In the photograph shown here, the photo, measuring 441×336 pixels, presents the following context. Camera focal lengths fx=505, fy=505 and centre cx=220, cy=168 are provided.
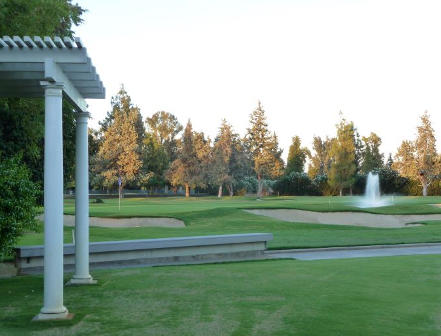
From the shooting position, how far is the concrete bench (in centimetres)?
1213

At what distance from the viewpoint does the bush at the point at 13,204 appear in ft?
25.6

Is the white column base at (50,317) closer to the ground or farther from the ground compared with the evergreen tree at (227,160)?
closer to the ground

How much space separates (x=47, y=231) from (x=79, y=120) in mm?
3130

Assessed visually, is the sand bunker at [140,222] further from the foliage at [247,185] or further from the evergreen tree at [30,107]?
the foliage at [247,185]

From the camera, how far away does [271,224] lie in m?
26.0

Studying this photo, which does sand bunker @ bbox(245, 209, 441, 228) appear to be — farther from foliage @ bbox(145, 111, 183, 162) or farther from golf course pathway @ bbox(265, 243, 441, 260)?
foliage @ bbox(145, 111, 183, 162)

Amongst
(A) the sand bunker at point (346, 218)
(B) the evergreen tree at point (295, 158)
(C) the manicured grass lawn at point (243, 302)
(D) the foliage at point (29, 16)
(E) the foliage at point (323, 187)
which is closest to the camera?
(C) the manicured grass lawn at point (243, 302)

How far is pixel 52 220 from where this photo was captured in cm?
675

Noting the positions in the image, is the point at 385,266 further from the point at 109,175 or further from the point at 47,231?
the point at 109,175

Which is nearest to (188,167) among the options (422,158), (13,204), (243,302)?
(422,158)

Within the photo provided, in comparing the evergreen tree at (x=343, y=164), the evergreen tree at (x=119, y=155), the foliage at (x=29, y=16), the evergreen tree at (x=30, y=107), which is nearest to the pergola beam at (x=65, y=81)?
the evergreen tree at (x=30, y=107)

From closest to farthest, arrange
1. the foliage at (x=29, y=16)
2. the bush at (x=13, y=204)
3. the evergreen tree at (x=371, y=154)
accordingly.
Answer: the bush at (x=13, y=204) → the foliage at (x=29, y=16) → the evergreen tree at (x=371, y=154)

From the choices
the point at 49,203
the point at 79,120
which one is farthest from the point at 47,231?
the point at 79,120

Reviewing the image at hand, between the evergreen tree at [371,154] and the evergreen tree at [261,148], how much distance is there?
15.9 meters
